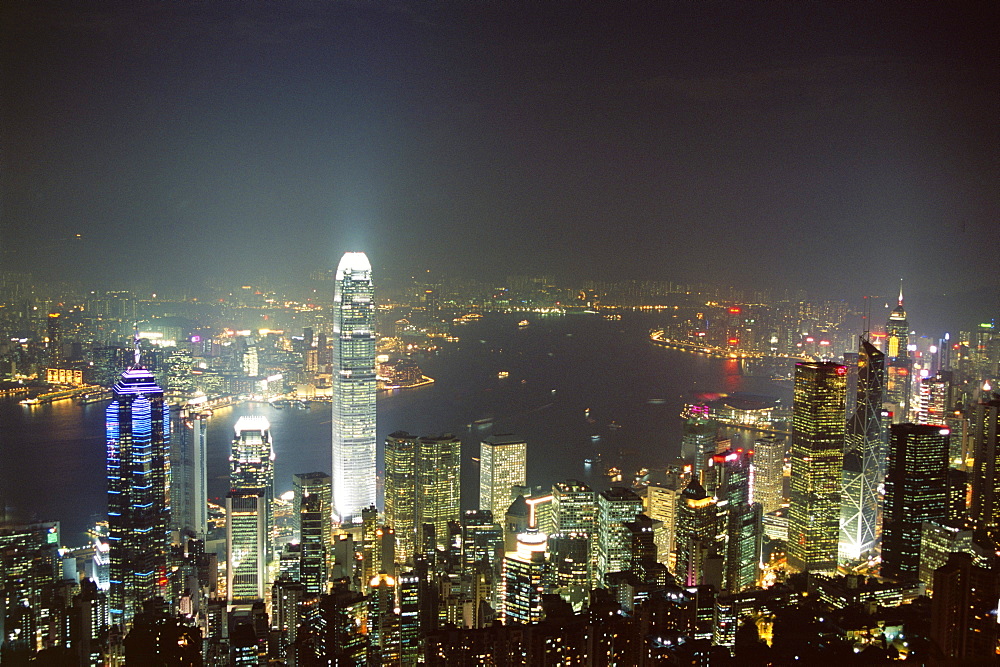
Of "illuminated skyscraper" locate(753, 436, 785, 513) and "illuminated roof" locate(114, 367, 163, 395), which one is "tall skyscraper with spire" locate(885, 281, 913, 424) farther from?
"illuminated roof" locate(114, 367, 163, 395)

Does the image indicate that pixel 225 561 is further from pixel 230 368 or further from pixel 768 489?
pixel 768 489

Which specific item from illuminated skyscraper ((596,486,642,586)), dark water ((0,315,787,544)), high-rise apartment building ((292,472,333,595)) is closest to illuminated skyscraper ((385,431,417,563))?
dark water ((0,315,787,544))

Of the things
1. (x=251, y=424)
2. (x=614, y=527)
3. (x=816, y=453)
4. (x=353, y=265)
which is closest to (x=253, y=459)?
(x=251, y=424)

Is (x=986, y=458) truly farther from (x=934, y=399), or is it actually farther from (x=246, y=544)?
(x=246, y=544)

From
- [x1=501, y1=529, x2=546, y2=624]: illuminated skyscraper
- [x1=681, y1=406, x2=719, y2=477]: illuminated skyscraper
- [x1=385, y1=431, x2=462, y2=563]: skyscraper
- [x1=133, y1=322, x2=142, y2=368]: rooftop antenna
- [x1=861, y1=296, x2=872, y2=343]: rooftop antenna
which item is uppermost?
[x1=861, y1=296, x2=872, y2=343]: rooftop antenna

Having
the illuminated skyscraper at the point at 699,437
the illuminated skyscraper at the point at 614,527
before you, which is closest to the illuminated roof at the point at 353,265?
the illuminated skyscraper at the point at 614,527

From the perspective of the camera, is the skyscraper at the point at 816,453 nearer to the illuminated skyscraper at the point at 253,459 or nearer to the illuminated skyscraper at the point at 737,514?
the illuminated skyscraper at the point at 737,514
